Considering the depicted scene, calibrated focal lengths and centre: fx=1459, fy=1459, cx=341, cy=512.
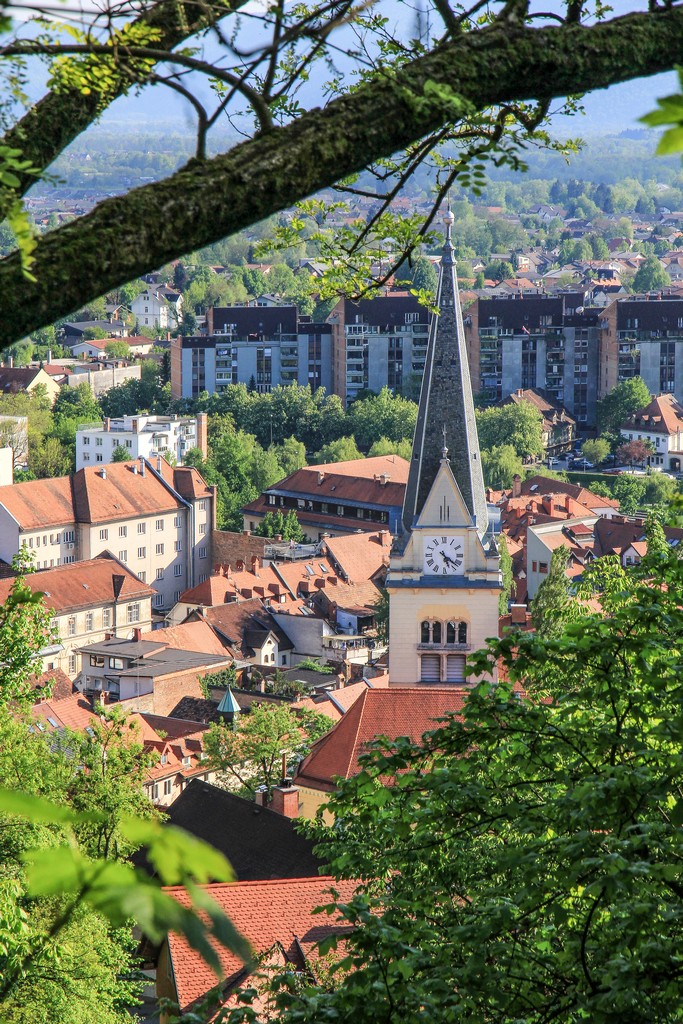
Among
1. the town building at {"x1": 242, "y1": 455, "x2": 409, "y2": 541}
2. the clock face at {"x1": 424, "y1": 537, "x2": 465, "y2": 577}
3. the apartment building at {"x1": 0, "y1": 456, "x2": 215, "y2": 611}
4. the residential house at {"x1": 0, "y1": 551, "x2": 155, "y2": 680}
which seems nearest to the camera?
the clock face at {"x1": 424, "y1": 537, "x2": 465, "y2": 577}

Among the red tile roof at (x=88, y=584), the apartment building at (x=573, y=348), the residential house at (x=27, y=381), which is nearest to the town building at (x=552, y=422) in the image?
the apartment building at (x=573, y=348)

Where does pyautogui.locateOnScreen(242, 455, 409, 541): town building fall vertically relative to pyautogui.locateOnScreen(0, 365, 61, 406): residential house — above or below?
below

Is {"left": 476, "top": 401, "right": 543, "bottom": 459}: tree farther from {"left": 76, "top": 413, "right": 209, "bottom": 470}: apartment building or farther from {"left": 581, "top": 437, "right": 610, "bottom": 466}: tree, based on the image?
{"left": 76, "top": 413, "right": 209, "bottom": 470}: apartment building

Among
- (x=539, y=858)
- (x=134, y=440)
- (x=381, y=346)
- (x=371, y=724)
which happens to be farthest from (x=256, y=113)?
(x=381, y=346)

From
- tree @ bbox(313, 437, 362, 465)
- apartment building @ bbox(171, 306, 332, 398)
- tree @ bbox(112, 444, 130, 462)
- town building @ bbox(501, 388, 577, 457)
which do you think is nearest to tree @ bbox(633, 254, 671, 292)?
apartment building @ bbox(171, 306, 332, 398)

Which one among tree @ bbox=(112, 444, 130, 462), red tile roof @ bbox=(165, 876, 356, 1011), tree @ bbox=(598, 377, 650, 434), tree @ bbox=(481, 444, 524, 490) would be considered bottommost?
tree @ bbox=(481, 444, 524, 490)

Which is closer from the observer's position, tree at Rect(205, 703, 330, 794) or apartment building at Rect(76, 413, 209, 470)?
tree at Rect(205, 703, 330, 794)

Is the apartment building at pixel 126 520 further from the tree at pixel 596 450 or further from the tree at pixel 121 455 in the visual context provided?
the tree at pixel 596 450
